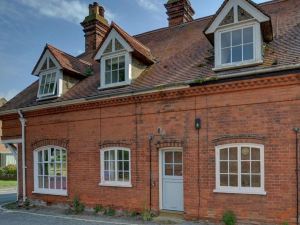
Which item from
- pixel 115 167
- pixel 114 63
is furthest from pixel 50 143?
pixel 114 63

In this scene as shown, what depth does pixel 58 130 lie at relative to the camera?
13.7 meters

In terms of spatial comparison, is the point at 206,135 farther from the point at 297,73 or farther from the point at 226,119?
the point at 297,73

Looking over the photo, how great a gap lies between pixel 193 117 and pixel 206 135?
0.76 metres

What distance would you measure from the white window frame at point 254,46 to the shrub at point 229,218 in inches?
180

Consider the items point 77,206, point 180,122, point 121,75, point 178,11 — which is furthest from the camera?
point 178,11

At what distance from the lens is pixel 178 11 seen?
54.4 feet

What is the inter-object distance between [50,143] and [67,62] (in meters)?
3.91

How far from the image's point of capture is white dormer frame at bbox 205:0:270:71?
975 cm

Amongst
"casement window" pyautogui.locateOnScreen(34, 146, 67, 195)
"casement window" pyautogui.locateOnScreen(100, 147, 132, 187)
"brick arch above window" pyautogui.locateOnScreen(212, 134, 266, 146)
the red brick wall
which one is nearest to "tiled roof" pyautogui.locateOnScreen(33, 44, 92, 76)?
the red brick wall

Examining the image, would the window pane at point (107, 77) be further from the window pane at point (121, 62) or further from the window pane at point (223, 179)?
the window pane at point (223, 179)

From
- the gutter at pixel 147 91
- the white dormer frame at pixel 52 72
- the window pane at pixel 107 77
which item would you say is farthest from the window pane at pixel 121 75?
the white dormer frame at pixel 52 72

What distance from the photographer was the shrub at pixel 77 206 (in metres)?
12.6

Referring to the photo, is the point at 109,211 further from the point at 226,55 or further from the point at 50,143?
the point at 226,55

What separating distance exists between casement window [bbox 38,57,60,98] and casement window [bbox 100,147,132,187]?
13.8 ft
